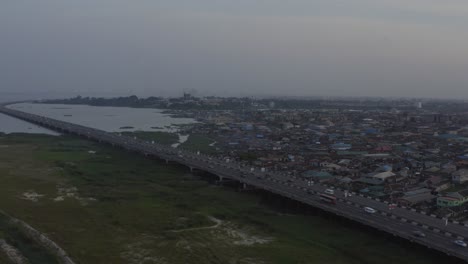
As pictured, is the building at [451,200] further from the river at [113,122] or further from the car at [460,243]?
the river at [113,122]

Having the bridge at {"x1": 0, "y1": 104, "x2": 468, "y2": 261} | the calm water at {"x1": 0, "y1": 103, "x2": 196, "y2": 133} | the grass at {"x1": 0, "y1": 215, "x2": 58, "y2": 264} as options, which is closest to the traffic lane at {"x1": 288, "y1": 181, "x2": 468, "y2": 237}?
the bridge at {"x1": 0, "y1": 104, "x2": 468, "y2": 261}

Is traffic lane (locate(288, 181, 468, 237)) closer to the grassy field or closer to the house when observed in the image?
the grassy field

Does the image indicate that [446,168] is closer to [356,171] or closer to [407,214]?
[356,171]

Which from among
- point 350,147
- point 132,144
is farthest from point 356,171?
point 132,144

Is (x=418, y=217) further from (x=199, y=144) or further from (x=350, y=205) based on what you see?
(x=199, y=144)

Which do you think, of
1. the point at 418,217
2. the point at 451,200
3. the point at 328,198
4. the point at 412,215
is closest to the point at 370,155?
the point at 451,200

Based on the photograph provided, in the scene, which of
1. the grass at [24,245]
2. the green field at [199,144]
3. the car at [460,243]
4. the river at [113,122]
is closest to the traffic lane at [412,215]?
the car at [460,243]
